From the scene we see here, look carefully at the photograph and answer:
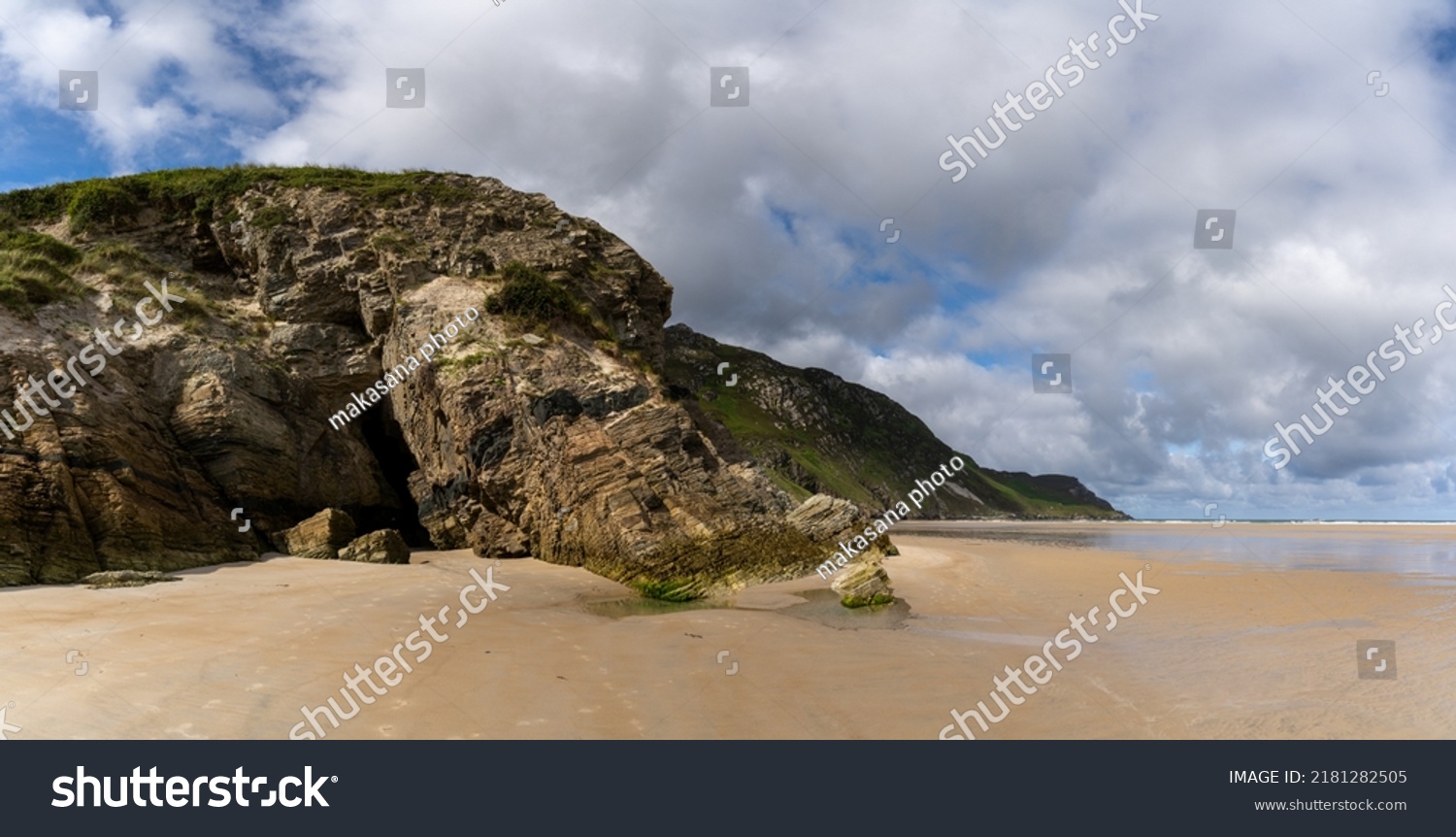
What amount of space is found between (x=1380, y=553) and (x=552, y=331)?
1323 inches

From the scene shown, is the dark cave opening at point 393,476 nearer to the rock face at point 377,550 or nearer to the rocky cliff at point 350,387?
the rocky cliff at point 350,387

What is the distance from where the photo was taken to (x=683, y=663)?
10266 mm

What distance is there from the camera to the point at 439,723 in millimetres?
7418

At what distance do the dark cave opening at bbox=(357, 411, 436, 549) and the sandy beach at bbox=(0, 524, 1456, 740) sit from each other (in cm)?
917

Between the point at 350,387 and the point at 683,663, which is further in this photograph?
the point at 350,387

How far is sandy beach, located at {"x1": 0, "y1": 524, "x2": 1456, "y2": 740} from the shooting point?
297 inches

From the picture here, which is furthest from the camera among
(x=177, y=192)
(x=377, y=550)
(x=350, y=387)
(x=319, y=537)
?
(x=177, y=192)

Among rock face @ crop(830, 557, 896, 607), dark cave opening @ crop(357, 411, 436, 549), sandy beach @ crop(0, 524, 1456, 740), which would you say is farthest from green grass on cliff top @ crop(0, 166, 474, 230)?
rock face @ crop(830, 557, 896, 607)

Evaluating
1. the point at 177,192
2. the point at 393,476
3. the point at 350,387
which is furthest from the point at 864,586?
the point at 177,192

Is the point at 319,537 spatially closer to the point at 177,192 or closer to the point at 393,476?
the point at 393,476

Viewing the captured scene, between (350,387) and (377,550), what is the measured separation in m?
8.69

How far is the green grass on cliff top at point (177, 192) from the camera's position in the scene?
27219 millimetres

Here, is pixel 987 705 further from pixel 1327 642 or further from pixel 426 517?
pixel 426 517

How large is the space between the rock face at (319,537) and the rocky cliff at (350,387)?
99 cm
